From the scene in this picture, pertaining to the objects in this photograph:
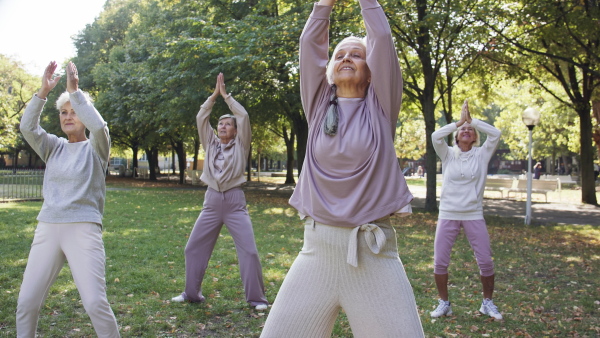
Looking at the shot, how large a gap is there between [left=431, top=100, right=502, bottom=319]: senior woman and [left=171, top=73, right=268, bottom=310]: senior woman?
2023 mm

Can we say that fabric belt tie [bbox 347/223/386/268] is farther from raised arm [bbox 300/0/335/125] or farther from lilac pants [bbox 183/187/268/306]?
lilac pants [bbox 183/187/268/306]

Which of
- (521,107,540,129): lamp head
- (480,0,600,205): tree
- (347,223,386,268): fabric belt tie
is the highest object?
(480,0,600,205): tree

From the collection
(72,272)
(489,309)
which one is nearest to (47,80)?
(72,272)

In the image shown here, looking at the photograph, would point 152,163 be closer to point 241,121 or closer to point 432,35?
point 432,35

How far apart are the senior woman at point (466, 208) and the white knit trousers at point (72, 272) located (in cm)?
352

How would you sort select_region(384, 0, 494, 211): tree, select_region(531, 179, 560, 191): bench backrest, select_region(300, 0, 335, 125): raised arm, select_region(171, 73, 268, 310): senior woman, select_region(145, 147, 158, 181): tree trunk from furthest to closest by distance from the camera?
select_region(145, 147, 158, 181): tree trunk, select_region(531, 179, 560, 191): bench backrest, select_region(384, 0, 494, 211): tree, select_region(171, 73, 268, 310): senior woman, select_region(300, 0, 335, 125): raised arm

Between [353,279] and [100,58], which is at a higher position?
[100,58]

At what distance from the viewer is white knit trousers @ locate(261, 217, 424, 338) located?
2.32 meters

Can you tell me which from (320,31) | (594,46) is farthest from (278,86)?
(320,31)

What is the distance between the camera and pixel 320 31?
8.64 feet

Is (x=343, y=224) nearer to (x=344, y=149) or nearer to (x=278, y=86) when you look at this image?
(x=344, y=149)

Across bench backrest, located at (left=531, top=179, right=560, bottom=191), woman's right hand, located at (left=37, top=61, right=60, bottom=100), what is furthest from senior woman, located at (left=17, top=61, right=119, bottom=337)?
bench backrest, located at (left=531, top=179, right=560, bottom=191)

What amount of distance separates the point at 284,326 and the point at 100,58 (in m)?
39.6

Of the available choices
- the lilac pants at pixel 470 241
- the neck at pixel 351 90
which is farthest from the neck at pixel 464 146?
the neck at pixel 351 90
